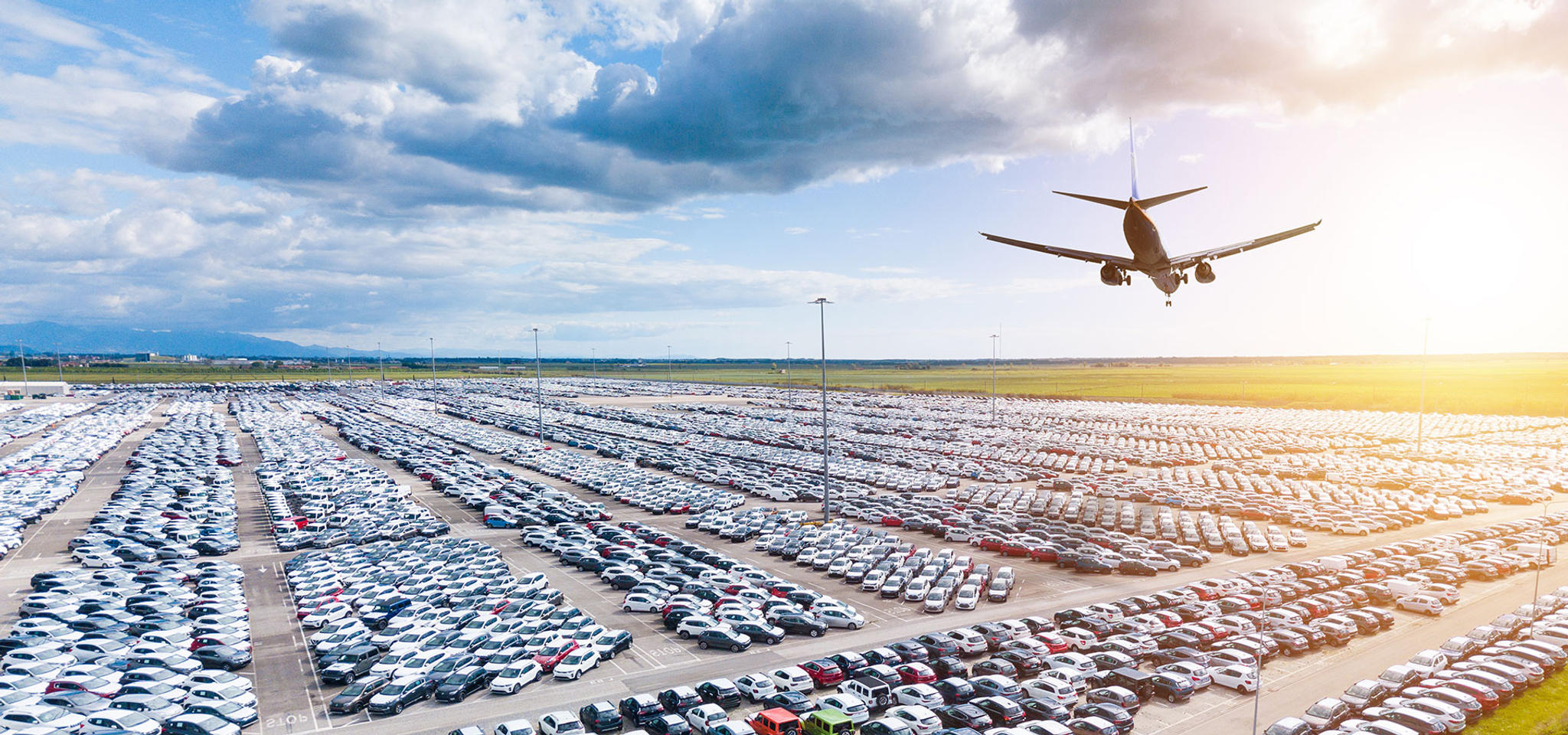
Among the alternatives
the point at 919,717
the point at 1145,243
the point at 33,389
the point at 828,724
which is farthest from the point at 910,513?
the point at 33,389

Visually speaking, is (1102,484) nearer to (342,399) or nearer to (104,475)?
(104,475)

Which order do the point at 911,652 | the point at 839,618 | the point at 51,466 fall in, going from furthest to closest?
the point at 51,466
the point at 839,618
the point at 911,652

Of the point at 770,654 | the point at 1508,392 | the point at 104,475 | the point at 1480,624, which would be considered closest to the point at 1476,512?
the point at 1480,624

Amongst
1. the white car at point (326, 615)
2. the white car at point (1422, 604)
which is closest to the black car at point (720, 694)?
the white car at point (326, 615)

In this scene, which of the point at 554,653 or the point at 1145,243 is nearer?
the point at 1145,243

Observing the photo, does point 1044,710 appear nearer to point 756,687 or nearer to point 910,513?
point 756,687

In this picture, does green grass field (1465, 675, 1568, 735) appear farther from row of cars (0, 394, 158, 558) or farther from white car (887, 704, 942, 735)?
row of cars (0, 394, 158, 558)
